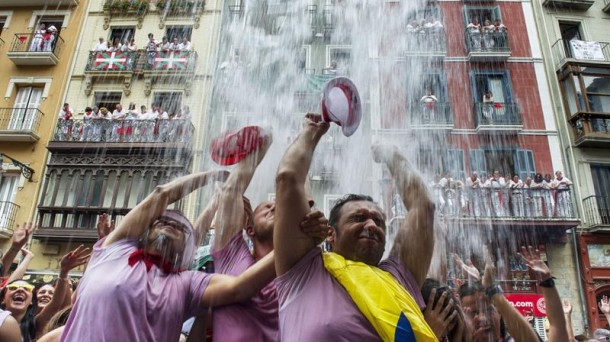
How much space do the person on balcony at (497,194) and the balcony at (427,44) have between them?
6.10m

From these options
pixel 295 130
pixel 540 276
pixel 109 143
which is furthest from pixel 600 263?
pixel 109 143

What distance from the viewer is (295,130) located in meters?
15.8

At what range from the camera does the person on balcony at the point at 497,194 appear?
16.0 meters

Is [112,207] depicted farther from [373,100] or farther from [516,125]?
[516,125]

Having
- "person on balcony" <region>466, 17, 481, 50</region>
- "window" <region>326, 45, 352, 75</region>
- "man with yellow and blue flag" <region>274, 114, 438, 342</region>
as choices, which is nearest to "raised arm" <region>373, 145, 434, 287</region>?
"man with yellow and blue flag" <region>274, 114, 438, 342</region>

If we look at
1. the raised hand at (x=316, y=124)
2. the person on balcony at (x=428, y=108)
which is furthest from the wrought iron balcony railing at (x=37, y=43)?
the raised hand at (x=316, y=124)

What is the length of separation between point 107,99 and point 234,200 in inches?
769

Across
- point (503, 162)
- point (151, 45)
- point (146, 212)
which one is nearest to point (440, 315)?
point (146, 212)

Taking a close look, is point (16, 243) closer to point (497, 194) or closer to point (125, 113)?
point (125, 113)

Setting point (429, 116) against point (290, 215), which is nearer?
point (290, 215)

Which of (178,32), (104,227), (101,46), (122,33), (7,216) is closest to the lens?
(104,227)

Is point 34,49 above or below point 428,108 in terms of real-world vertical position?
above

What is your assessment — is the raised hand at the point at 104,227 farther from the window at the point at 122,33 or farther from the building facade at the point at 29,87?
the window at the point at 122,33

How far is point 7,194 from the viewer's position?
18625mm
